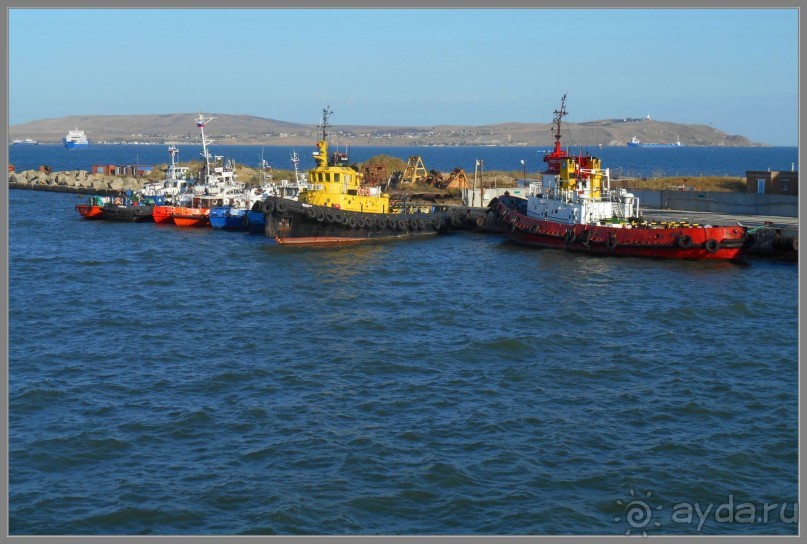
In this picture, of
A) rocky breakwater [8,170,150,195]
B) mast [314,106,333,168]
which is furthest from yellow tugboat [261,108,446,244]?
rocky breakwater [8,170,150,195]

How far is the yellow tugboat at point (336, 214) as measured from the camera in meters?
50.4

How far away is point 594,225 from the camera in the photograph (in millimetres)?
46938

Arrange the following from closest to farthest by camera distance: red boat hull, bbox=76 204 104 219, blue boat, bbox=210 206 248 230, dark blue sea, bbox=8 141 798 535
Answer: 1. dark blue sea, bbox=8 141 798 535
2. blue boat, bbox=210 206 248 230
3. red boat hull, bbox=76 204 104 219

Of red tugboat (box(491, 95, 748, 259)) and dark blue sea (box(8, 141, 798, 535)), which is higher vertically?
red tugboat (box(491, 95, 748, 259))

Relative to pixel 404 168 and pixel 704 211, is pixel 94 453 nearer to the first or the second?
pixel 704 211

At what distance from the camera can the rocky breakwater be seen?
90.8 metres

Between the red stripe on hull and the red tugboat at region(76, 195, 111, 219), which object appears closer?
the red stripe on hull

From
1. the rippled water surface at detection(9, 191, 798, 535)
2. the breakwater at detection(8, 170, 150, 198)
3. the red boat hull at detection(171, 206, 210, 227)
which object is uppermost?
the breakwater at detection(8, 170, 150, 198)

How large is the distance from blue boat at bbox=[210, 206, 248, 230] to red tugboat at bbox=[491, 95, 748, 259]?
684 inches

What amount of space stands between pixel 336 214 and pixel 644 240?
56.5ft

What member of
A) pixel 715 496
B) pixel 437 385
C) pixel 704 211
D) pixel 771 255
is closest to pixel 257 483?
pixel 437 385

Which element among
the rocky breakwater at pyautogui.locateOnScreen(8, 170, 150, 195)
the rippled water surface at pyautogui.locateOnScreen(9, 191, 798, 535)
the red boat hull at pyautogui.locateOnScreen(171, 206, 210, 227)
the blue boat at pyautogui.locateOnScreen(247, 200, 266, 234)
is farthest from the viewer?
the rocky breakwater at pyautogui.locateOnScreen(8, 170, 150, 195)

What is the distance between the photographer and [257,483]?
58.3ft

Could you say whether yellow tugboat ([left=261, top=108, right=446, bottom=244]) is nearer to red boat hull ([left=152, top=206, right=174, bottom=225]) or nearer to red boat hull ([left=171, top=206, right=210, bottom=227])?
red boat hull ([left=171, top=206, right=210, bottom=227])
